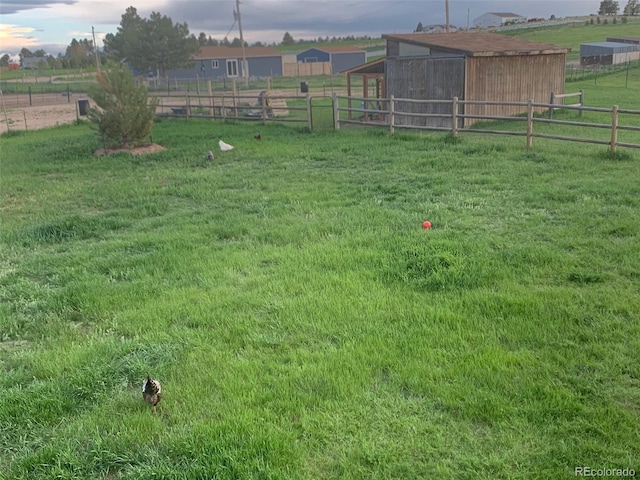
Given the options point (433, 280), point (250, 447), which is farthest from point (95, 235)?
point (250, 447)

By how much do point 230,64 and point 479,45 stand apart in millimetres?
47770

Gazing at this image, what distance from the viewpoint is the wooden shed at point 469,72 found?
17.2 meters

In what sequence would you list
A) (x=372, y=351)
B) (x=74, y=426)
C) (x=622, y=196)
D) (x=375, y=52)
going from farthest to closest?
1. (x=375, y=52)
2. (x=622, y=196)
3. (x=372, y=351)
4. (x=74, y=426)

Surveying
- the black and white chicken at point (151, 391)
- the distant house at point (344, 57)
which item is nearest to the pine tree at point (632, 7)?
the distant house at point (344, 57)

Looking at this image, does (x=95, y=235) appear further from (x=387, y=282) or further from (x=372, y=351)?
(x=372, y=351)

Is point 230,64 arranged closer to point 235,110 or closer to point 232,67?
point 232,67

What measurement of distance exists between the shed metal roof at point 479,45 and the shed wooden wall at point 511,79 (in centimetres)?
24

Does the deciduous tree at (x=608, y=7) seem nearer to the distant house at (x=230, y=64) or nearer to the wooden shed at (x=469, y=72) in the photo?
the distant house at (x=230, y=64)

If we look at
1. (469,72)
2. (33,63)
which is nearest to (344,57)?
(469,72)

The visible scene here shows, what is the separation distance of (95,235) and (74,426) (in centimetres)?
463

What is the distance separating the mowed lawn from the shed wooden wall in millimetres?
8856

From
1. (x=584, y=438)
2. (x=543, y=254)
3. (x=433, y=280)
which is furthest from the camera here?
(x=543, y=254)

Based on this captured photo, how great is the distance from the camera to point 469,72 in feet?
55.7

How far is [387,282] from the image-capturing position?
204 inches
